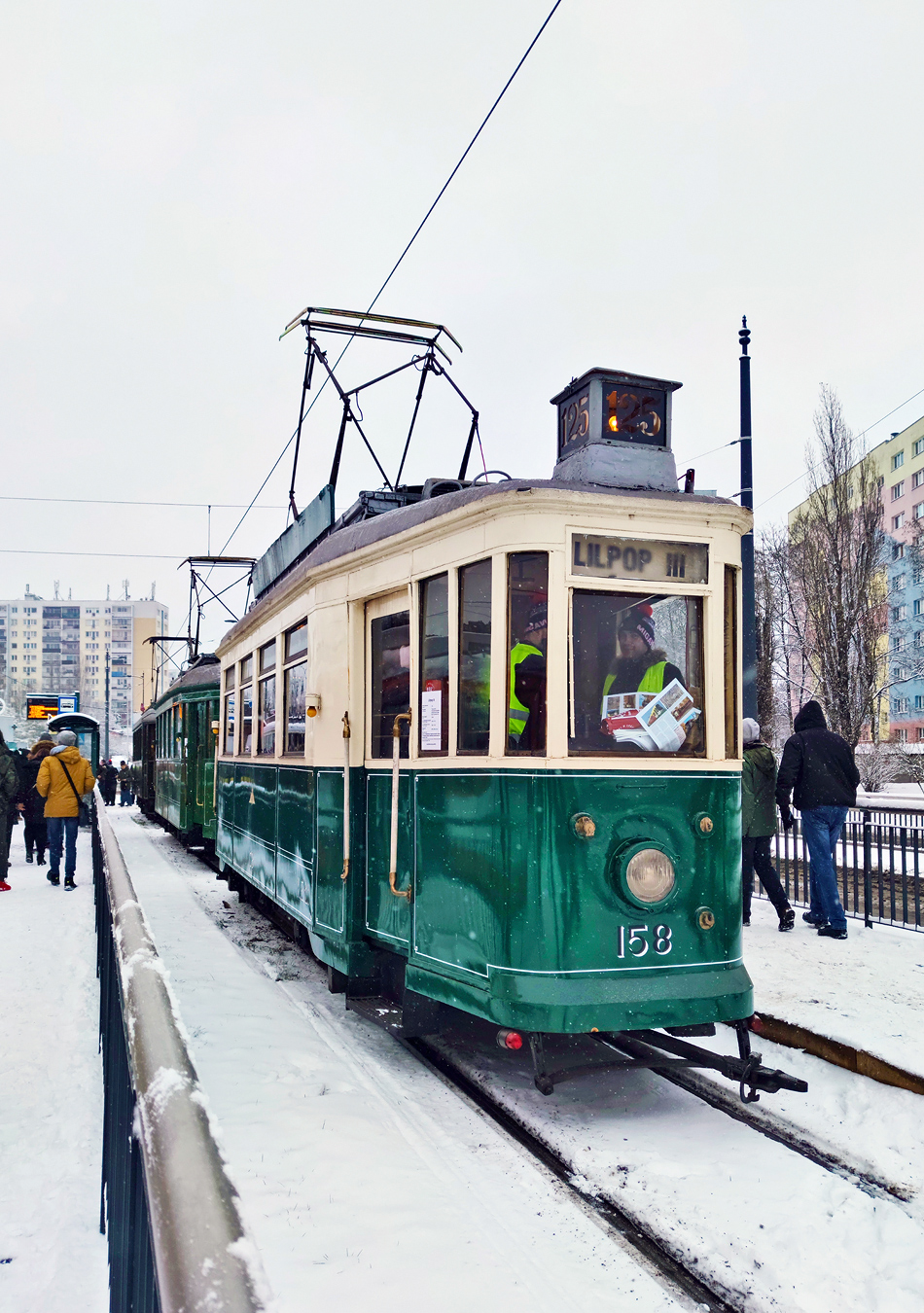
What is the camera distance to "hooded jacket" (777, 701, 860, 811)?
7.72 meters

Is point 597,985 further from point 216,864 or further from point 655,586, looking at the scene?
point 216,864

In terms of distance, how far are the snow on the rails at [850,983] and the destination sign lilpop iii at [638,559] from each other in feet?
8.03

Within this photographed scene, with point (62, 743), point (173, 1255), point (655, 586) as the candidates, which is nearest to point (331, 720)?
point (655, 586)

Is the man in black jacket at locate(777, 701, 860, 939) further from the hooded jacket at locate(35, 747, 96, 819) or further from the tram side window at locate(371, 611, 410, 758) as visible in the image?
the hooded jacket at locate(35, 747, 96, 819)

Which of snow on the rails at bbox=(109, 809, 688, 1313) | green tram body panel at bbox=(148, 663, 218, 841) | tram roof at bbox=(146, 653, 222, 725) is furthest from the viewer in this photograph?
tram roof at bbox=(146, 653, 222, 725)

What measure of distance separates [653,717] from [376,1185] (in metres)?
2.23

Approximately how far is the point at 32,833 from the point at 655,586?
11559mm

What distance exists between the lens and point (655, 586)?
15.3 ft

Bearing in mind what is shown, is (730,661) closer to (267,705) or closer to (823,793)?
(823,793)

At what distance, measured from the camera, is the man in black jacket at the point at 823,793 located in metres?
7.74

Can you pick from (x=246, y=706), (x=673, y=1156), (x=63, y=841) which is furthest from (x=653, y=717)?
(x=63, y=841)

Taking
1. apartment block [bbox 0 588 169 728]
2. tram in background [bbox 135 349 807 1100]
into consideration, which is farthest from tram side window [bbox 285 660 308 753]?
apartment block [bbox 0 588 169 728]

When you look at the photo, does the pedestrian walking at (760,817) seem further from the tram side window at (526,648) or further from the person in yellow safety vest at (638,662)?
the tram side window at (526,648)

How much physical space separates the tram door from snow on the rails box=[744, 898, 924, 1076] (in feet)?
7.20
